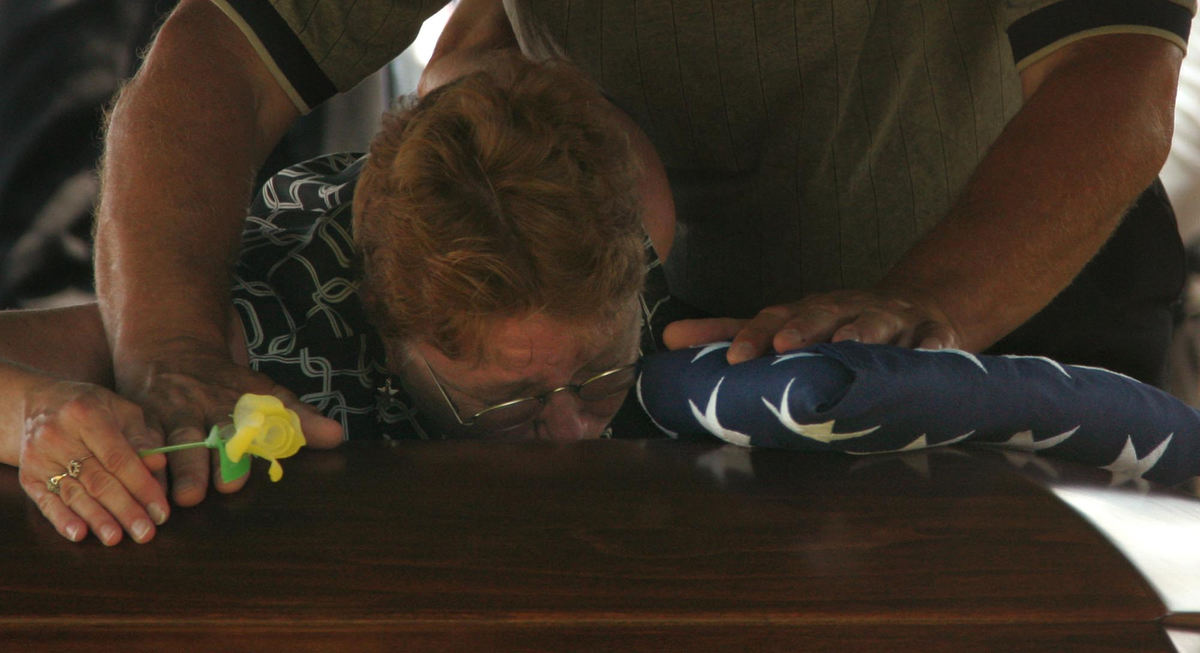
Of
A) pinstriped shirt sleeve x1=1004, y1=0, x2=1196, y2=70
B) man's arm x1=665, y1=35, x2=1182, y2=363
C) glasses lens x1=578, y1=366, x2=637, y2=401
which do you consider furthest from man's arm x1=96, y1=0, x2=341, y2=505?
pinstriped shirt sleeve x1=1004, y1=0, x2=1196, y2=70

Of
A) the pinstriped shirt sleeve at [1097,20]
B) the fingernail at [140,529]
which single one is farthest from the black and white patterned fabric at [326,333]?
the pinstriped shirt sleeve at [1097,20]

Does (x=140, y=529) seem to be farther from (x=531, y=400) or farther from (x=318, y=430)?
(x=531, y=400)

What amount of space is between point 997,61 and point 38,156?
1675 millimetres

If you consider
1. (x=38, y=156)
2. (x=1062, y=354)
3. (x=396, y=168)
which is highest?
(x=396, y=168)

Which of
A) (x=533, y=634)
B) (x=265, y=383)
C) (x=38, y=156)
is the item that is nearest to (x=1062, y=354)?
(x=265, y=383)

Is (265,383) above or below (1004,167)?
below

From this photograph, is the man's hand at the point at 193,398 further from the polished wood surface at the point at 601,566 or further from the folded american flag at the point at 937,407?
the folded american flag at the point at 937,407

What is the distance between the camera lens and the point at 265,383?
1083 millimetres

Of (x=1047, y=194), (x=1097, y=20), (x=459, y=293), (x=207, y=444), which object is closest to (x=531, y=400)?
(x=459, y=293)

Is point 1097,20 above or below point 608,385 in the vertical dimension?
above

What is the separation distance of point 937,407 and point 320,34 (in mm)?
976

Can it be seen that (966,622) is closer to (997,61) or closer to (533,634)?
(533,634)

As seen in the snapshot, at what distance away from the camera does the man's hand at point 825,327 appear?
1057 millimetres

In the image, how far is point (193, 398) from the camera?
1020 millimetres
